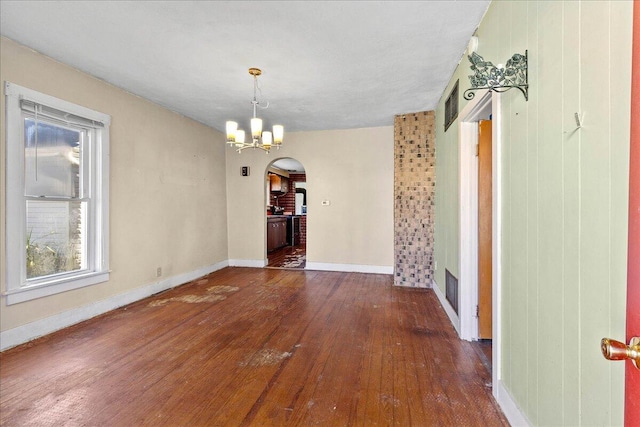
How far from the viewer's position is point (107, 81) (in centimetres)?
346

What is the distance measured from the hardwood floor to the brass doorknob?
1.38m

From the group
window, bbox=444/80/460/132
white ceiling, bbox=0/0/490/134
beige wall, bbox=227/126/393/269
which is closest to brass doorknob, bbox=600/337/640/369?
white ceiling, bbox=0/0/490/134

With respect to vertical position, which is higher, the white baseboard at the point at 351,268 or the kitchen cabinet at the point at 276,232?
the kitchen cabinet at the point at 276,232

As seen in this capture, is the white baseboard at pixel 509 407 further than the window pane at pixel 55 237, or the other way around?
the window pane at pixel 55 237

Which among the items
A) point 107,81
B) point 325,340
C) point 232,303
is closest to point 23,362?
point 232,303

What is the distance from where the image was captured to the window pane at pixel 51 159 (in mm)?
2840

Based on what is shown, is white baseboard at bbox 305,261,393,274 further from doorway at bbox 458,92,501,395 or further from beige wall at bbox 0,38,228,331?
doorway at bbox 458,92,501,395

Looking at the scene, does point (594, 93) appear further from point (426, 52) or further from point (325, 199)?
point (325, 199)

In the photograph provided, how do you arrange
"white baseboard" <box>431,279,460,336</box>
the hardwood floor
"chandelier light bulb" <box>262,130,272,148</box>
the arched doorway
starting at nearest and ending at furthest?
the hardwood floor → "white baseboard" <box>431,279,460,336</box> → "chandelier light bulb" <box>262,130,272,148</box> → the arched doorway

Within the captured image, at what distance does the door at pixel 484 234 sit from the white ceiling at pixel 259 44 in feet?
2.91

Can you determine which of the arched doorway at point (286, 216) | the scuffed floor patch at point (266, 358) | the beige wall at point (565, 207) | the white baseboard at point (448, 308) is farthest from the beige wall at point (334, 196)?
the beige wall at point (565, 207)

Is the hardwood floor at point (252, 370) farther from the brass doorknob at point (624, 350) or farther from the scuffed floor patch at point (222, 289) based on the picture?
the brass doorknob at point (624, 350)

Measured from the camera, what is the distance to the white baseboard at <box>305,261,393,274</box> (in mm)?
5414

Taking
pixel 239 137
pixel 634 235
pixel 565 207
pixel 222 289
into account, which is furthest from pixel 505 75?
pixel 222 289
